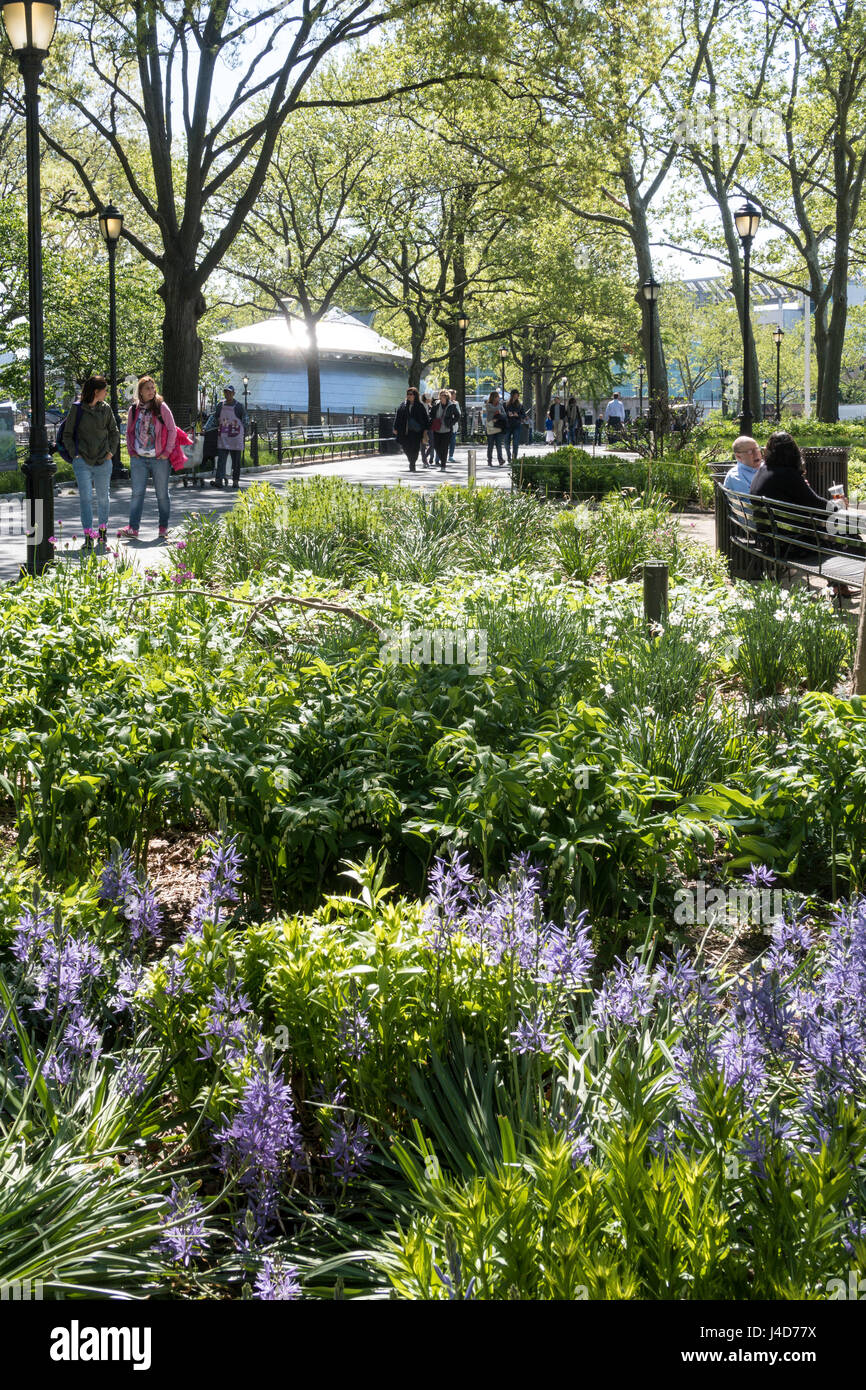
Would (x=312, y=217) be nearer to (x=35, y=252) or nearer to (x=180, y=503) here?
(x=180, y=503)

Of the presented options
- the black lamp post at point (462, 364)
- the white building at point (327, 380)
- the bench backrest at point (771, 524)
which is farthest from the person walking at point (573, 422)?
the bench backrest at point (771, 524)

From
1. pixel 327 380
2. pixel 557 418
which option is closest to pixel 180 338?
pixel 557 418

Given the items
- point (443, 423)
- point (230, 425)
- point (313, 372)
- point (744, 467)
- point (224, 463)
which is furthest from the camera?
point (313, 372)

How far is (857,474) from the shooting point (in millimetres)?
20859

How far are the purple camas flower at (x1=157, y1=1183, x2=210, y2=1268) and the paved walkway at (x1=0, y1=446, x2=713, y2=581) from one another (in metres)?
7.37

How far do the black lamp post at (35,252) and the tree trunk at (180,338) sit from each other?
12.1 meters

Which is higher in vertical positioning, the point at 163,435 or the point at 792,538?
the point at 163,435

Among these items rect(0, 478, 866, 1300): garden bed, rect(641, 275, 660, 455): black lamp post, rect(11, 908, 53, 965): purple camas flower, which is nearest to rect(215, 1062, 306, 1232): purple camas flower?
rect(0, 478, 866, 1300): garden bed

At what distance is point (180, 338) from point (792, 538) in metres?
17.0

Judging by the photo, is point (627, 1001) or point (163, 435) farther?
point (163, 435)

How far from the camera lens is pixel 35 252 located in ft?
35.1

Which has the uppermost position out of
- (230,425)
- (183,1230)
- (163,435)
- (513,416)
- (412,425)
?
(513,416)

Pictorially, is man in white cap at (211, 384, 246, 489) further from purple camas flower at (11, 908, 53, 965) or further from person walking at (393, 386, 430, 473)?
purple camas flower at (11, 908, 53, 965)
